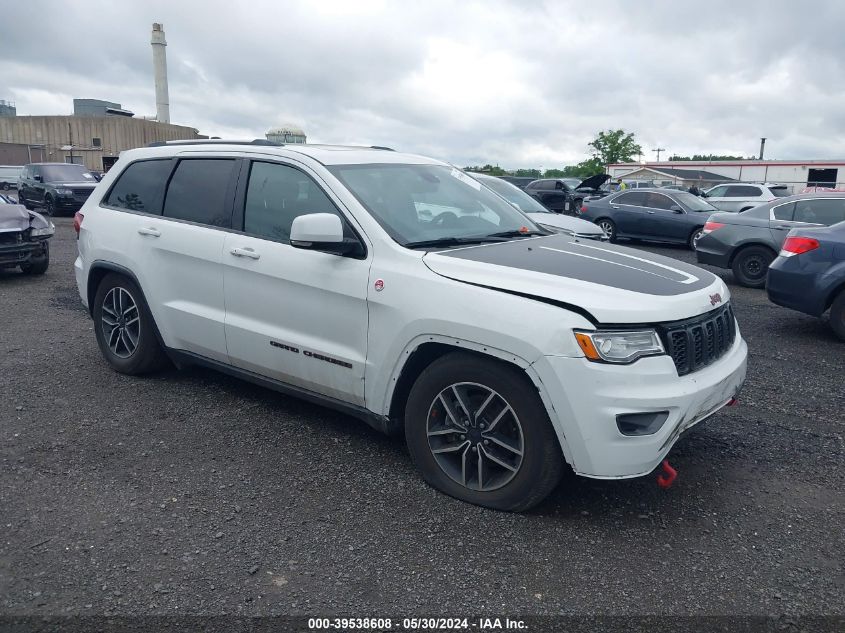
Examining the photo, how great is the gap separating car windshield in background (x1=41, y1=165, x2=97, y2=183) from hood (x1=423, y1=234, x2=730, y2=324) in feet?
70.7

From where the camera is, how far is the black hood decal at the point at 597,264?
341cm

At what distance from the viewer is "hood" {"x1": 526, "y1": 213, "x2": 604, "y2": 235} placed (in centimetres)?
952

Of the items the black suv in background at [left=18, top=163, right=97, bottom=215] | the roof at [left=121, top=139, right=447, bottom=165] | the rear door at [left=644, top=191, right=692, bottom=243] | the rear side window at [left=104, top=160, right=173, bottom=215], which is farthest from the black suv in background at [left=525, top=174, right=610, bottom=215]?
the rear side window at [left=104, top=160, right=173, bottom=215]

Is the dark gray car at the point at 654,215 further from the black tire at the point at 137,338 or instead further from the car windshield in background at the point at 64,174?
the car windshield in background at the point at 64,174

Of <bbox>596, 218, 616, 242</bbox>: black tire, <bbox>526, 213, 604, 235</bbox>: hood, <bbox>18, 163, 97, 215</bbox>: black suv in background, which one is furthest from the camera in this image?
<bbox>18, 163, 97, 215</bbox>: black suv in background

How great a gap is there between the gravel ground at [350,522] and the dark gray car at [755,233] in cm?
627

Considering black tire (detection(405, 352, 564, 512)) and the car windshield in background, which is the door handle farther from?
the car windshield in background

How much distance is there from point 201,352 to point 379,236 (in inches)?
69.4

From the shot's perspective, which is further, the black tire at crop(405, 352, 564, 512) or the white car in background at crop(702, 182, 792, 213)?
the white car in background at crop(702, 182, 792, 213)

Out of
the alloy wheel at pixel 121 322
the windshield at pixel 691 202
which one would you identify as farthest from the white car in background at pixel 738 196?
the alloy wheel at pixel 121 322

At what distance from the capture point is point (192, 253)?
4621mm

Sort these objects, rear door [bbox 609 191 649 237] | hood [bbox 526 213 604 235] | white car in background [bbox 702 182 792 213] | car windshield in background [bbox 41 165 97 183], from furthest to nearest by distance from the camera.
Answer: car windshield in background [bbox 41 165 97 183], white car in background [bbox 702 182 792 213], rear door [bbox 609 191 649 237], hood [bbox 526 213 604 235]

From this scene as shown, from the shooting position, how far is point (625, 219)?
1669 centimetres

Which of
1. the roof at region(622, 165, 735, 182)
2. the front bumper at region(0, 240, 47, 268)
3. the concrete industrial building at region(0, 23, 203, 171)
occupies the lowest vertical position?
the front bumper at region(0, 240, 47, 268)
